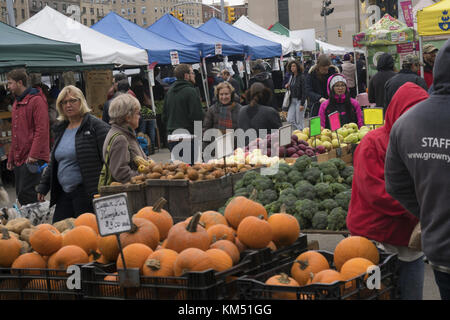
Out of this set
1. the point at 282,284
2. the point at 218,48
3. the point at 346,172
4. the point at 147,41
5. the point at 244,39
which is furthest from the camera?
the point at 244,39

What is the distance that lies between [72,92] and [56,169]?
0.72 m

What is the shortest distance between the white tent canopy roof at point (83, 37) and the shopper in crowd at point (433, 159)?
1236 cm

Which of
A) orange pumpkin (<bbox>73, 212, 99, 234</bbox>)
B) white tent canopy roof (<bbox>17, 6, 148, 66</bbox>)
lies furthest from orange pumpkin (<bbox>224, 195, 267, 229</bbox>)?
white tent canopy roof (<bbox>17, 6, 148, 66</bbox>)

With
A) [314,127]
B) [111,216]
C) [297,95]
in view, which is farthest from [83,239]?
[297,95]

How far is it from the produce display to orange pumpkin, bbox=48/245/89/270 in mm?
2387

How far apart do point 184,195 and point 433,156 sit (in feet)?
11.8

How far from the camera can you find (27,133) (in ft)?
25.8

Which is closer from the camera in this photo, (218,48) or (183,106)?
(183,106)

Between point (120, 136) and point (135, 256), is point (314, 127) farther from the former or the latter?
point (135, 256)

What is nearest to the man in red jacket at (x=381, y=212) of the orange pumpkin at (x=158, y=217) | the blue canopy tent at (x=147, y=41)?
the orange pumpkin at (x=158, y=217)

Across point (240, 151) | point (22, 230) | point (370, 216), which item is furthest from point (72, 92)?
point (370, 216)

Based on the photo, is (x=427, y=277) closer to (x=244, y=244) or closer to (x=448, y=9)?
(x=244, y=244)

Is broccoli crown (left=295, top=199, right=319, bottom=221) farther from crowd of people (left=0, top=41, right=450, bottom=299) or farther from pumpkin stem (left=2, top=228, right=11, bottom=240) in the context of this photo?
pumpkin stem (left=2, top=228, right=11, bottom=240)
